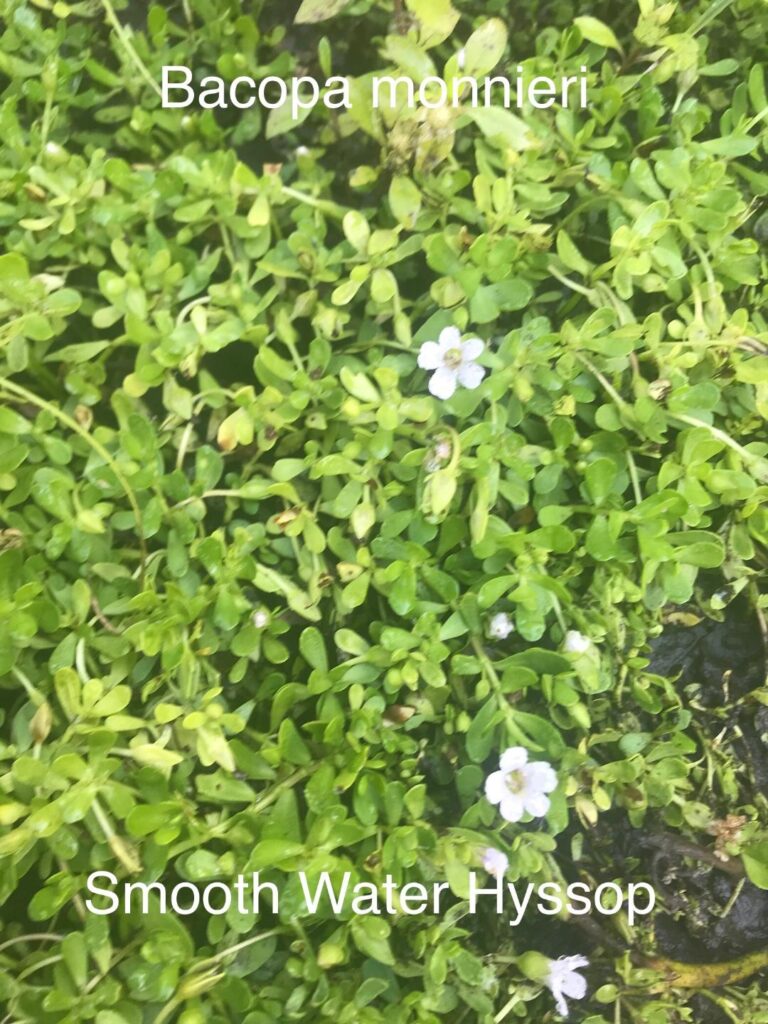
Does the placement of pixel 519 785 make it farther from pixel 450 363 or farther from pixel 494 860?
pixel 450 363

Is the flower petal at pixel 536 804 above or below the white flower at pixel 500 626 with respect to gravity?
below

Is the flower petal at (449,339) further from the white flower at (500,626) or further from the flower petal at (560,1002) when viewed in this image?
the flower petal at (560,1002)

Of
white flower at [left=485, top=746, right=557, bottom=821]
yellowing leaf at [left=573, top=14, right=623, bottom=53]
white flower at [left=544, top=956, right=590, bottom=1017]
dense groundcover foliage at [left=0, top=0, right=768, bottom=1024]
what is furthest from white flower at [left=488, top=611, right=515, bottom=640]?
yellowing leaf at [left=573, top=14, right=623, bottom=53]

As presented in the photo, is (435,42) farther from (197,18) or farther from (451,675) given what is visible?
(451,675)

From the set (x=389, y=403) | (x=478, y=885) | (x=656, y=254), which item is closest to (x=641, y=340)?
(x=656, y=254)

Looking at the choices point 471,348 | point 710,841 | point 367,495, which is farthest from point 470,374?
point 710,841

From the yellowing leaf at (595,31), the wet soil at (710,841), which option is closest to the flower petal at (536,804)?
the wet soil at (710,841)

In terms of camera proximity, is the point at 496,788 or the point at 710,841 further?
the point at 710,841
